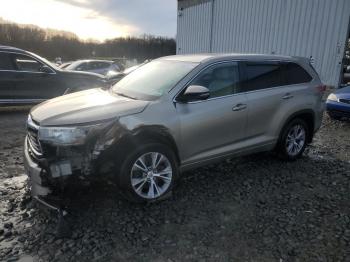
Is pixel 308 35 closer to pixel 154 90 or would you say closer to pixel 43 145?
pixel 154 90

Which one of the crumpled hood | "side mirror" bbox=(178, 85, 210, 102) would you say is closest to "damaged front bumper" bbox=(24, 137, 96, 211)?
the crumpled hood

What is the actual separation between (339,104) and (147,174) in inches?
237

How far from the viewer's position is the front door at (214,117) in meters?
3.92

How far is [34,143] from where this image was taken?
3.58 meters

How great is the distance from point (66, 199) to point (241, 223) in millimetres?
1891

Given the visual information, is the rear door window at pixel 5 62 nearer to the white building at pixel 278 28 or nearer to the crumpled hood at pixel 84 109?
the crumpled hood at pixel 84 109

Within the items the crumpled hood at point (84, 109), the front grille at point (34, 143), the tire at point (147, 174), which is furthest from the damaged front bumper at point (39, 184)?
the tire at point (147, 174)

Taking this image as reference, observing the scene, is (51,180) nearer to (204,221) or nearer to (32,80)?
(204,221)

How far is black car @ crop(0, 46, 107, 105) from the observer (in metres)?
8.43

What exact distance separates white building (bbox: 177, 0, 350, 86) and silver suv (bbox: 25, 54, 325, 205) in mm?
9192

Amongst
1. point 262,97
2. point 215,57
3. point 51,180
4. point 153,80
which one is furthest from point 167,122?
point 262,97

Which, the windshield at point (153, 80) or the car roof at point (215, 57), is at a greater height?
Answer: the car roof at point (215, 57)

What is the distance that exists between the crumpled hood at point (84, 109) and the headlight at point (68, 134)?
6 centimetres

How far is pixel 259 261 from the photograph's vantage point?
2.92 metres
